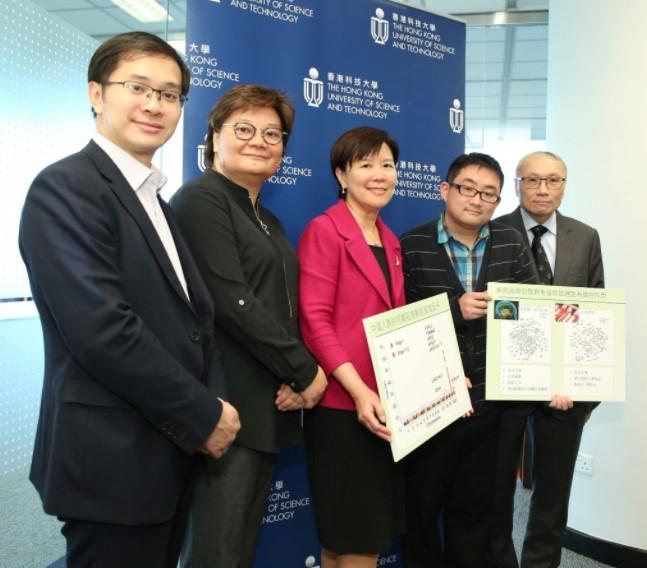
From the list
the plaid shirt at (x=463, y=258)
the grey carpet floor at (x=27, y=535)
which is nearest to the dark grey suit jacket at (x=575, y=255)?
the plaid shirt at (x=463, y=258)

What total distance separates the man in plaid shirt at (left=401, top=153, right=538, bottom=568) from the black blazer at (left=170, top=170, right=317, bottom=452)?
0.62m

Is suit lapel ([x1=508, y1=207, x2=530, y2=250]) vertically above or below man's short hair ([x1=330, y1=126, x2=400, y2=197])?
below

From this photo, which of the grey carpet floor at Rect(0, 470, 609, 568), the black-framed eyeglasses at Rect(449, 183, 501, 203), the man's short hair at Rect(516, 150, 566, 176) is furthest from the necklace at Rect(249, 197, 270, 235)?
the grey carpet floor at Rect(0, 470, 609, 568)

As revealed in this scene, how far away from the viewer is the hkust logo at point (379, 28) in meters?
2.49

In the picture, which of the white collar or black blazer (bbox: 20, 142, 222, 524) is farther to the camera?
the white collar

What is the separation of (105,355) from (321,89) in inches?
67.0

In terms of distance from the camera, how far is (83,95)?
7.82 feet

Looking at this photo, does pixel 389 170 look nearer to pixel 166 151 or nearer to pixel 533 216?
pixel 533 216

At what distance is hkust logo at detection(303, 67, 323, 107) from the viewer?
2.32 meters

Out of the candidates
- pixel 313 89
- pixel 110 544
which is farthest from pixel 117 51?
pixel 313 89

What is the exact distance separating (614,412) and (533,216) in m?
1.17

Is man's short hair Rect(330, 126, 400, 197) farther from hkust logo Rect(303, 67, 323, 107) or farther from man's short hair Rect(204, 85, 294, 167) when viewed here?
hkust logo Rect(303, 67, 323, 107)

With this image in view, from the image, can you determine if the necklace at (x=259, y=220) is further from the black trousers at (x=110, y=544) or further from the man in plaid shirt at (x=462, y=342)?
the black trousers at (x=110, y=544)

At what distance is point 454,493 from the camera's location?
2.03m
